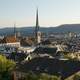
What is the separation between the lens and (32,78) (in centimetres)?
3362

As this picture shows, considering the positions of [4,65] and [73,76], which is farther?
[4,65]

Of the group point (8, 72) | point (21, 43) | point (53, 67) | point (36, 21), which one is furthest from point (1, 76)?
point (36, 21)

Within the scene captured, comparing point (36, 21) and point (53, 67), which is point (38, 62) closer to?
point (53, 67)

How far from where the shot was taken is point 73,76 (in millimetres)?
36375

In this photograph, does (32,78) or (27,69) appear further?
(27,69)

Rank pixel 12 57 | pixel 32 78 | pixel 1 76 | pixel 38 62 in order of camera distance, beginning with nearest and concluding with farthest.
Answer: pixel 32 78
pixel 1 76
pixel 38 62
pixel 12 57

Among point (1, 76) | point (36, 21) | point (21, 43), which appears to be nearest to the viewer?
point (1, 76)

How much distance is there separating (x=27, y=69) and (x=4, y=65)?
10.4 feet

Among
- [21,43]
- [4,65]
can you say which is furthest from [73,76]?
[21,43]

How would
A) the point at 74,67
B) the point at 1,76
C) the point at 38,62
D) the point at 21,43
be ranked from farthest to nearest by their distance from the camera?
1. the point at 21,43
2. the point at 38,62
3. the point at 74,67
4. the point at 1,76

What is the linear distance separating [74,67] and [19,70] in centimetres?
759

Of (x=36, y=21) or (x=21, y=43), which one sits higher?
(x=36, y=21)

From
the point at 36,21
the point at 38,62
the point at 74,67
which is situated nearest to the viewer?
the point at 74,67

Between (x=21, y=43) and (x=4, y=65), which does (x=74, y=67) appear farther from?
(x=21, y=43)
